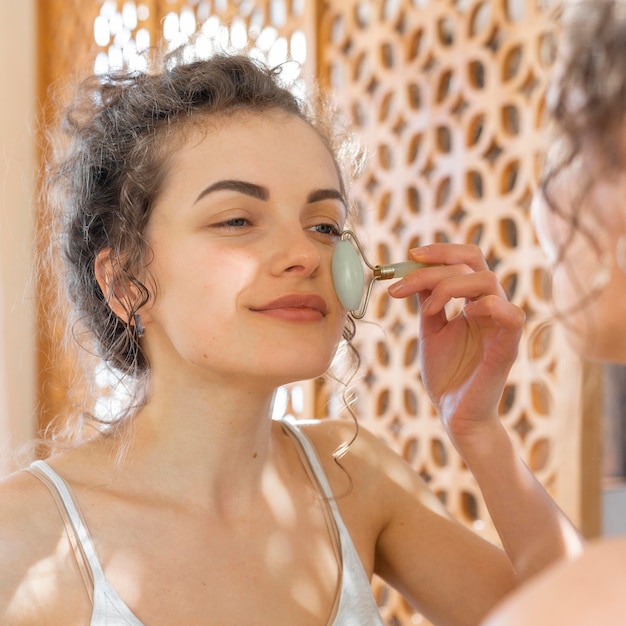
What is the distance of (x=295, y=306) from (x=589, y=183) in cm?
56

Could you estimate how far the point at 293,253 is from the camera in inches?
50.6

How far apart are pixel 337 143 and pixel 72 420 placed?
0.66 metres

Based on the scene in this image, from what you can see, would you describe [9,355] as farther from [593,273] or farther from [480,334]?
[593,273]

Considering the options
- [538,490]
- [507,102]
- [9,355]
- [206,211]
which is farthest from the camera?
[9,355]

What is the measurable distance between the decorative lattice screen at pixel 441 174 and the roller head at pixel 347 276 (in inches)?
38.6

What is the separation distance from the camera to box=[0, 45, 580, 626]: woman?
127 centimetres

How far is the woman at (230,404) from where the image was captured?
49.8 inches

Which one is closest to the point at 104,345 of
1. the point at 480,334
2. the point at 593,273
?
the point at 480,334

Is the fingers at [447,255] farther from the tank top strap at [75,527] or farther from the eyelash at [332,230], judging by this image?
the tank top strap at [75,527]

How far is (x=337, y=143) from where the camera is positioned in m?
1.66

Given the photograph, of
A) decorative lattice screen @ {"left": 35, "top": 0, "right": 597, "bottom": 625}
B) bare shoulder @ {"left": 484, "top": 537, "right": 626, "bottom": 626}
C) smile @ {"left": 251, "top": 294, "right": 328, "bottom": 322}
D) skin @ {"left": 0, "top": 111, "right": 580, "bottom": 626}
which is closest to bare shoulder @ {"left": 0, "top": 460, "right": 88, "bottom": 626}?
skin @ {"left": 0, "top": 111, "right": 580, "bottom": 626}

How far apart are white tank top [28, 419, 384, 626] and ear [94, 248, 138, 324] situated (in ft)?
→ 0.83

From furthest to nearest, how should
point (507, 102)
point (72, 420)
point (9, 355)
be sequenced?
point (9, 355) → point (507, 102) → point (72, 420)

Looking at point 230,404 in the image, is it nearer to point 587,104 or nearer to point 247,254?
point 247,254
